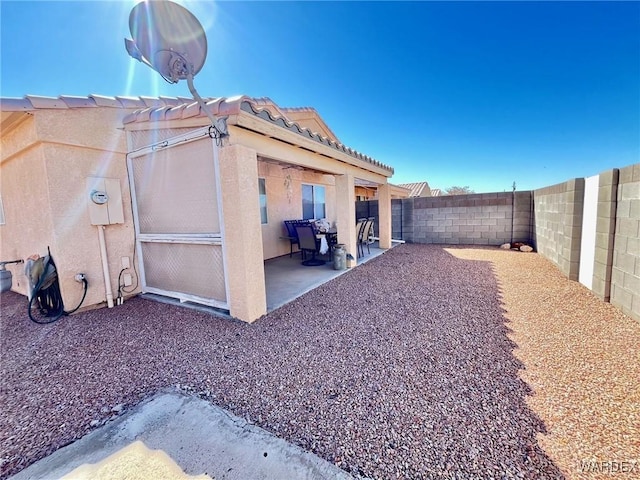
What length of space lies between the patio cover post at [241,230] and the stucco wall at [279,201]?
168 inches

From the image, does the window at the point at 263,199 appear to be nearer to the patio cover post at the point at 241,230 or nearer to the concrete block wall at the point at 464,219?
the patio cover post at the point at 241,230

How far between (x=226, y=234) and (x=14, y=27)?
4.83 metres

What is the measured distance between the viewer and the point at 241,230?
3.53m

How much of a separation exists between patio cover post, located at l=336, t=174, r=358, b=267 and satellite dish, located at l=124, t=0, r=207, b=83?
4.47 metres

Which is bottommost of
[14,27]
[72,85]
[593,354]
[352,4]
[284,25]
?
[593,354]

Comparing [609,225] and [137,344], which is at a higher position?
[609,225]

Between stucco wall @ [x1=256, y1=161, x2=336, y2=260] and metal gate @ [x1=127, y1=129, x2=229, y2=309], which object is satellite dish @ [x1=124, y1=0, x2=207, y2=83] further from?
stucco wall @ [x1=256, y1=161, x2=336, y2=260]

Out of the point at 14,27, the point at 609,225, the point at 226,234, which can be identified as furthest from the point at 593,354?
the point at 14,27

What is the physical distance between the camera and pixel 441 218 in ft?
34.5

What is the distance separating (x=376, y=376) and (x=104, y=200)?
4922mm

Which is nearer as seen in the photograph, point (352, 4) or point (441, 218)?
point (352, 4)

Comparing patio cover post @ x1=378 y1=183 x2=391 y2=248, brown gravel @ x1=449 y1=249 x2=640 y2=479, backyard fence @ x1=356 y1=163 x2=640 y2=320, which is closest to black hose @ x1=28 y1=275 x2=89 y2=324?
brown gravel @ x1=449 y1=249 x2=640 y2=479

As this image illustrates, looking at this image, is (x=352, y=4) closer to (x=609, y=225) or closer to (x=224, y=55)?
(x=224, y=55)

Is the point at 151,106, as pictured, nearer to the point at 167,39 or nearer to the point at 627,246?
the point at 167,39
